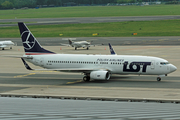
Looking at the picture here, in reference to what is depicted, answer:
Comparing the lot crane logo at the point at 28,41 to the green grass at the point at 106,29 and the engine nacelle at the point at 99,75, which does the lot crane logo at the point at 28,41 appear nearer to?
the engine nacelle at the point at 99,75

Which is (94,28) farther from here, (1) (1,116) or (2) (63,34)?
(1) (1,116)

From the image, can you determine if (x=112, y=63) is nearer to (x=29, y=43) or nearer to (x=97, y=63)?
(x=97, y=63)

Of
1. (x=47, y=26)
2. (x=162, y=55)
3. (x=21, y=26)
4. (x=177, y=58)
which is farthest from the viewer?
(x=47, y=26)

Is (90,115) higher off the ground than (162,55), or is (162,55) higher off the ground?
(90,115)

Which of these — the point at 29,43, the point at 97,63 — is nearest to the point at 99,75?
the point at 97,63

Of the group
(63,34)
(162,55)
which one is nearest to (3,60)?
(162,55)

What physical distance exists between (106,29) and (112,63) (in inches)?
3694

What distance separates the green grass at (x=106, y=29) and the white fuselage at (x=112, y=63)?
7409cm

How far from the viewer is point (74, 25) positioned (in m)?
158

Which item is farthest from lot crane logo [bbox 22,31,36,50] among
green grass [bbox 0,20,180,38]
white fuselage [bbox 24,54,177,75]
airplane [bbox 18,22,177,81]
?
green grass [bbox 0,20,180,38]

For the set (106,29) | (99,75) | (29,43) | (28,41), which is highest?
(28,41)

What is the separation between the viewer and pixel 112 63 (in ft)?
170

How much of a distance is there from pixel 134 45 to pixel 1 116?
280ft

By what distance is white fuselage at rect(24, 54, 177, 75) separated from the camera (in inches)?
1966
